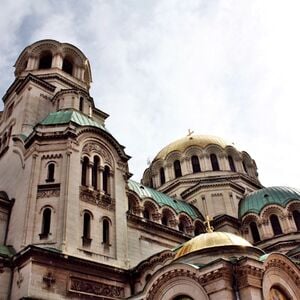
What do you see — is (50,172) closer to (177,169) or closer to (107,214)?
(107,214)

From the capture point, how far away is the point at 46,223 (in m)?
22.3

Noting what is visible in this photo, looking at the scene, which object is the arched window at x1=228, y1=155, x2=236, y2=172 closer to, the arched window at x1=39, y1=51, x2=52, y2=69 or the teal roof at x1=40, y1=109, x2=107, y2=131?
the teal roof at x1=40, y1=109, x2=107, y2=131

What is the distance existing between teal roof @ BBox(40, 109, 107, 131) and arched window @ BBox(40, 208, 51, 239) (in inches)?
263

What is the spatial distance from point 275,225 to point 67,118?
2008cm


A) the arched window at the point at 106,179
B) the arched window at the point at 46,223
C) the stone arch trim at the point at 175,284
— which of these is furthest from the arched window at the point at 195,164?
the stone arch trim at the point at 175,284

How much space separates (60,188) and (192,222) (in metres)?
13.9

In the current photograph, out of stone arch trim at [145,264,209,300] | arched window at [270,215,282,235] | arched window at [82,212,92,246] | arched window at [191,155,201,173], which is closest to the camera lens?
stone arch trim at [145,264,209,300]

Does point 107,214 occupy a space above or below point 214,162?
below

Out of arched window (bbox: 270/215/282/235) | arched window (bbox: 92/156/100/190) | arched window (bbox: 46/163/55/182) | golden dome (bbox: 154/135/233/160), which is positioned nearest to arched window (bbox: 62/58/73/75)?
arched window (bbox: 92/156/100/190)

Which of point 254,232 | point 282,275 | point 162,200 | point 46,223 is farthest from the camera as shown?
point 254,232

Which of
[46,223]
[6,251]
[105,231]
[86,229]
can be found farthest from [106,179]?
[6,251]

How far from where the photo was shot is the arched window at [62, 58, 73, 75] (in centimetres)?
3672

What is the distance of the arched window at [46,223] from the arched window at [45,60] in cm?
1776

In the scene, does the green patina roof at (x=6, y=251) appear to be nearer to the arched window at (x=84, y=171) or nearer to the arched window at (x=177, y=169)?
the arched window at (x=84, y=171)
